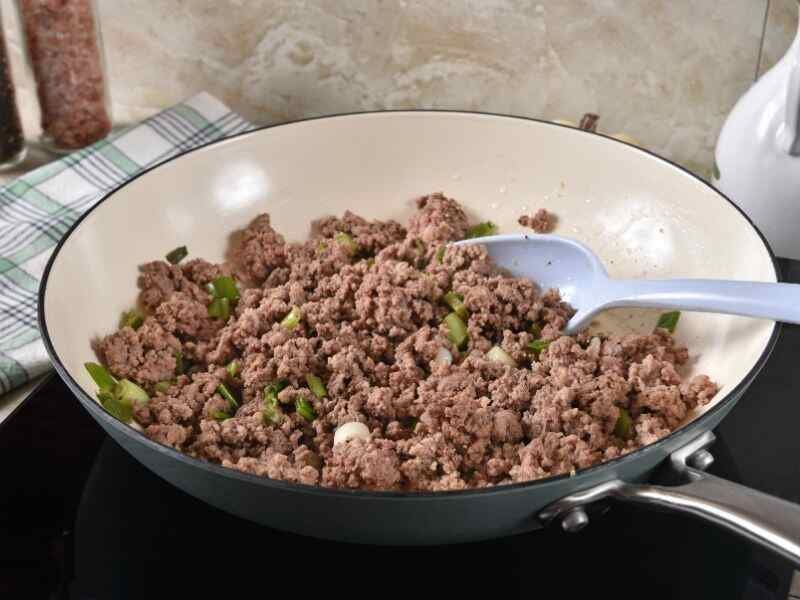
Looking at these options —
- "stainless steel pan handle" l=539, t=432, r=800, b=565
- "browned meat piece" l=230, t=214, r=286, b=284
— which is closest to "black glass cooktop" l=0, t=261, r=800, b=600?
"stainless steel pan handle" l=539, t=432, r=800, b=565

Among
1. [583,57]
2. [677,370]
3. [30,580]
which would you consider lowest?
[30,580]

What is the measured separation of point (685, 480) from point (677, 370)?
24 cm

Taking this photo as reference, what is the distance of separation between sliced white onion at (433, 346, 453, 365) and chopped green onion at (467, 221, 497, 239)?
0.24 meters

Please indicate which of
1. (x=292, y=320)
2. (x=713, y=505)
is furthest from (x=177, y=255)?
(x=713, y=505)

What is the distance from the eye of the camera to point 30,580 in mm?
785

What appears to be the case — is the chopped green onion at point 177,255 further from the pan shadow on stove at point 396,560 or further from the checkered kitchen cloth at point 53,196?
the pan shadow on stove at point 396,560

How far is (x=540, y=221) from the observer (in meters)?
1.18

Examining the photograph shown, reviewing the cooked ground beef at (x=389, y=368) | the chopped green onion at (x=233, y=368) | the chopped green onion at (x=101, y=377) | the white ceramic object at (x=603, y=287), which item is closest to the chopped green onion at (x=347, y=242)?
the cooked ground beef at (x=389, y=368)

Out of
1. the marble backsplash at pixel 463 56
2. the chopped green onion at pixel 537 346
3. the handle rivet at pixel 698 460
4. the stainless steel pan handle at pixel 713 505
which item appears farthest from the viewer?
the marble backsplash at pixel 463 56

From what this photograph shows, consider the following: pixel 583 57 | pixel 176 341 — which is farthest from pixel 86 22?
pixel 583 57

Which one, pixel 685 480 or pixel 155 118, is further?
pixel 155 118

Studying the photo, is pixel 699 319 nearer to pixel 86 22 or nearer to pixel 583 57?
pixel 583 57

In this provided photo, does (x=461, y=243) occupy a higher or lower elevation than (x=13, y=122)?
higher

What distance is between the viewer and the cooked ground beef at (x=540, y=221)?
3.87 ft
